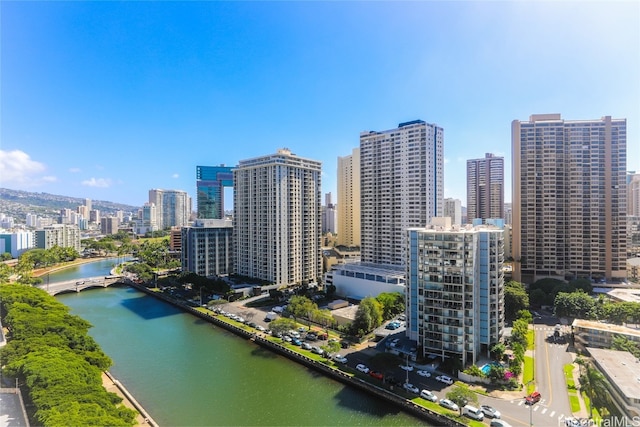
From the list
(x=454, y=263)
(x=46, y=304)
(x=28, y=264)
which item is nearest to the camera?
(x=454, y=263)

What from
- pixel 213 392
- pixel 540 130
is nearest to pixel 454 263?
pixel 213 392

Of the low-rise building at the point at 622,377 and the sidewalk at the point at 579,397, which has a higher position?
the low-rise building at the point at 622,377

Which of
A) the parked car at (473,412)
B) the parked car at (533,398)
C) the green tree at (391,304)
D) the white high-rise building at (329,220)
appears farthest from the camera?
the white high-rise building at (329,220)

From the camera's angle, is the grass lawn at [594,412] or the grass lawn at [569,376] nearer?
the grass lawn at [594,412]

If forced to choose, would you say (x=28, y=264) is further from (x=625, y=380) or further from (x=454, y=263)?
(x=625, y=380)

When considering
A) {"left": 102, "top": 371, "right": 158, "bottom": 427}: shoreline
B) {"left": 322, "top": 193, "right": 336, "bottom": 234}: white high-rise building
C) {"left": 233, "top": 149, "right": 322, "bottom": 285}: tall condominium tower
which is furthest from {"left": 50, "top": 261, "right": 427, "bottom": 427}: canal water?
{"left": 322, "top": 193, "right": 336, "bottom": 234}: white high-rise building

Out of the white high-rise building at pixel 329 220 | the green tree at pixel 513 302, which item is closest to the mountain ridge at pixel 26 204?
the white high-rise building at pixel 329 220

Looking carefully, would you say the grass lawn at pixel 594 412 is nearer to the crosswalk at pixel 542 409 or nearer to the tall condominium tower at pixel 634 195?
the crosswalk at pixel 542 409

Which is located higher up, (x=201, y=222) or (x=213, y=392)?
(x=201, y=222)
